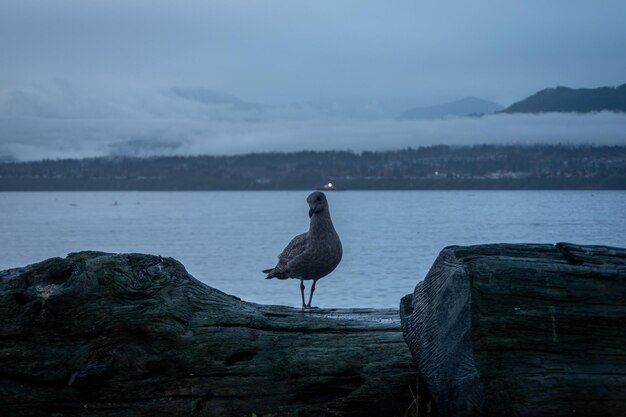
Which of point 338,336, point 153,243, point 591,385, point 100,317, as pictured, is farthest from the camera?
point 153,243

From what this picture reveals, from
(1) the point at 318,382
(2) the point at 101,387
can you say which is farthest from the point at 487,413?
(2) the point at 101,387

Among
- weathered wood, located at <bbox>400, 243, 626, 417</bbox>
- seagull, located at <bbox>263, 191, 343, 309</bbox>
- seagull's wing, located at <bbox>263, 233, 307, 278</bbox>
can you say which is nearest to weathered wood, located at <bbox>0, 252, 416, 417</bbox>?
weathered wood, located at <bbox>400, 243, 626, 417</bbox>

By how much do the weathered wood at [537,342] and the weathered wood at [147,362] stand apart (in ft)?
3.78

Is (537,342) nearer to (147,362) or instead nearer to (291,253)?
(147,362)

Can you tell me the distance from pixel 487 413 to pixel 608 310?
1.10 m

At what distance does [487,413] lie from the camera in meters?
5.94

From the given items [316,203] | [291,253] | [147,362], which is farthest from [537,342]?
[291,253]

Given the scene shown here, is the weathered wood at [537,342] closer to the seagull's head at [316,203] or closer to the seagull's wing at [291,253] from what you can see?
the seagull's head at [316,203]

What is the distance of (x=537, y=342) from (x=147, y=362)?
9.90 ft

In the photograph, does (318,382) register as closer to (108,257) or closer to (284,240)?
(108,257)

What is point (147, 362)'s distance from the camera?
686 centimetres

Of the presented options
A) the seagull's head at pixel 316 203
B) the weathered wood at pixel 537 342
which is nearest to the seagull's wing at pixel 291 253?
the seagull's head at pixel 316 203

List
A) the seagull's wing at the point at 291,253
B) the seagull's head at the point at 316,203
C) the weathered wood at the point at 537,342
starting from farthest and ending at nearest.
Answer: the seagull's wing at the point at 291,253 < the seagull's head at the point at 316,203 < the weathered wood at the point at 537,342

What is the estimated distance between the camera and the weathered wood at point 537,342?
594cm
